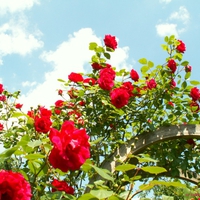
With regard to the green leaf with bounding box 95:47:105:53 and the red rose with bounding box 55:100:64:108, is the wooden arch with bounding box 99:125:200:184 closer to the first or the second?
the red rose with bounding box 55:100:64:108

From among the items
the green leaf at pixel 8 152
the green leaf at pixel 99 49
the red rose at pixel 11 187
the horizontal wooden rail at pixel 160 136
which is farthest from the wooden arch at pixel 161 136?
the red rose at pixel 11 187

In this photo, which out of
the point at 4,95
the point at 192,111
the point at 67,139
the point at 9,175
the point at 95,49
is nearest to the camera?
the point at 9,175

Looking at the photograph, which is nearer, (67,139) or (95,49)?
(67,139)

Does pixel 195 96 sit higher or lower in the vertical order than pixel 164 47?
Answer: lower

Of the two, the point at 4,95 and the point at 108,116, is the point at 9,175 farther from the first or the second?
the point at 4,95

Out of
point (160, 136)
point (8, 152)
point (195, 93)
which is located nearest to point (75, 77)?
point (160, 136)

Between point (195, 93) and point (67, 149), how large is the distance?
7.60 ft

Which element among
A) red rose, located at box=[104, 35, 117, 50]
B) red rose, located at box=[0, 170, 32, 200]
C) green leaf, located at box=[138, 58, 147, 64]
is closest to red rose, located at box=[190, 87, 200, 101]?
green leaf, located at box=[138, 58, 147, 64]

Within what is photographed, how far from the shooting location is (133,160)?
127 inches

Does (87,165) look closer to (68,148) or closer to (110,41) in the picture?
(68,148)

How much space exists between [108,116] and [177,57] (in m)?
0.89

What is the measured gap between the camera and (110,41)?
2.73 m

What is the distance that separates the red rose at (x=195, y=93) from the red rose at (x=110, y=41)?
0.88m

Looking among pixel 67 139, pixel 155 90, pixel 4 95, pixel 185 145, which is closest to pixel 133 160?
pixel 185 145
